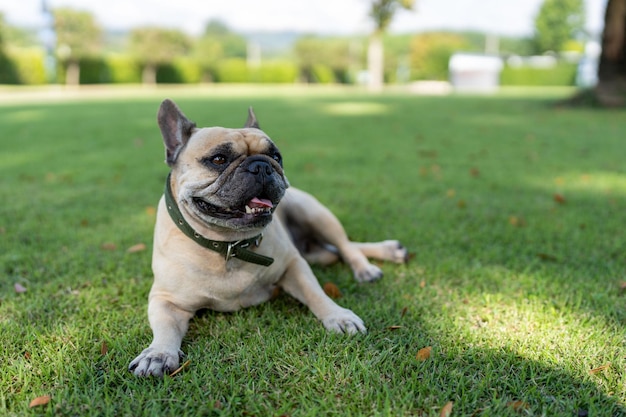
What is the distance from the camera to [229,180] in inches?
91.0

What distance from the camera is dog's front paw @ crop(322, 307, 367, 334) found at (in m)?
2.40

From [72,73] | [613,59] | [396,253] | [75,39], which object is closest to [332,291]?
[396,253]

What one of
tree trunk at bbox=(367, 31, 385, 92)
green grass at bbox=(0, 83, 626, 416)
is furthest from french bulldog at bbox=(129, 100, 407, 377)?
tree trunk at bbox=(367, 31, 385, 92)

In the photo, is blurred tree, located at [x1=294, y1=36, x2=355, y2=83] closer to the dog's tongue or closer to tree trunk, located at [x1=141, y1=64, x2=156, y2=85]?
tree trunk, located at [x1=141, y1=64, x2=156, y2=85]

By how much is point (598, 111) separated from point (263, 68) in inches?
1673

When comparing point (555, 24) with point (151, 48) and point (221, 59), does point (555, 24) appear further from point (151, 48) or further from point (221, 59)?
point (151, 48)

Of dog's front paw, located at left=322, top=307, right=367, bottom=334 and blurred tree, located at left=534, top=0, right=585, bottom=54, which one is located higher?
blurred tree, located at left=534, top=0, right=585, bottom=54

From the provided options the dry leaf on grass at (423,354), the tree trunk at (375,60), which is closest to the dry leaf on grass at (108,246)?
the dry leaf on grass at (423,354)

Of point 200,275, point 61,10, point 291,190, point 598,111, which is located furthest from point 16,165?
point 61,10

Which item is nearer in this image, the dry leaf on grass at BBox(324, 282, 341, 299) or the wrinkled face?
the wrinkled face

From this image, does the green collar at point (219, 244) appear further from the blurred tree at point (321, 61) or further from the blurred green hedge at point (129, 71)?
the blurred tree at point (321, 61)

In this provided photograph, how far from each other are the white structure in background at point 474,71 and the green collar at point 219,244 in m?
46.1

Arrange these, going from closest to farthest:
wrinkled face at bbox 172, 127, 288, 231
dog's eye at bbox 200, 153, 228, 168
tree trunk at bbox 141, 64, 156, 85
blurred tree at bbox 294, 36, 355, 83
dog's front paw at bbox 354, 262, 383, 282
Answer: wrinkled face at bbox 172, 127, 288, 231, dog's eye at bbox 200, 153, 228, 168, dog's front paw at bbox 354, 262, 383, 282, tree trunk at bbox 141, 64, 156, 85, blurred tree at bbox 294, 36, 355, 83

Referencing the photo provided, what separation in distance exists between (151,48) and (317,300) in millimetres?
49436
